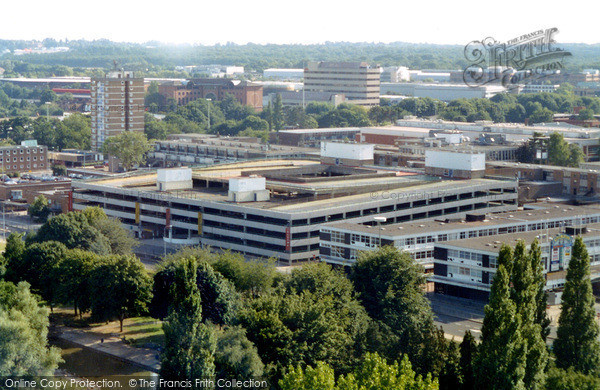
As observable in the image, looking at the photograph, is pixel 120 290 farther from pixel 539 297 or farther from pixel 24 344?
pixel 539 297

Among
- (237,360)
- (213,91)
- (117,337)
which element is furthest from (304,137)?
(237,360)

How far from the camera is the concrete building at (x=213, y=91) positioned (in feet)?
566

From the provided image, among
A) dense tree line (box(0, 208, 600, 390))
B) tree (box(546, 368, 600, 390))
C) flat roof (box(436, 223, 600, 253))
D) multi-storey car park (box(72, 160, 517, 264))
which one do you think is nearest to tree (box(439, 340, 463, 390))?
dense tree line (box(0, 208, 600, 390))

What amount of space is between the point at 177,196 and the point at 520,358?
36.3 m

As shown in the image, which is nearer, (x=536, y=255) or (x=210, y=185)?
(x=536, y=255)

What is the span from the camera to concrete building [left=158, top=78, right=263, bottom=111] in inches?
6786

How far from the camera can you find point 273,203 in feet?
199

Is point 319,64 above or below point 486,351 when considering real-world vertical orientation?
above

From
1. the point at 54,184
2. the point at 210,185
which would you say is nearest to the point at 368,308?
the point at 210,185

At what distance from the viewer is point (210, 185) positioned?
6838cm

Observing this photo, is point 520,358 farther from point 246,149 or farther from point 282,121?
point 282,121

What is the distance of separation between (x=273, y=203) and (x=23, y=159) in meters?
48.9

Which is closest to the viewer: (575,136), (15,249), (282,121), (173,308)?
(173,308)

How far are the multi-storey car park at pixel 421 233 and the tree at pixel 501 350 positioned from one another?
18.1 metres
